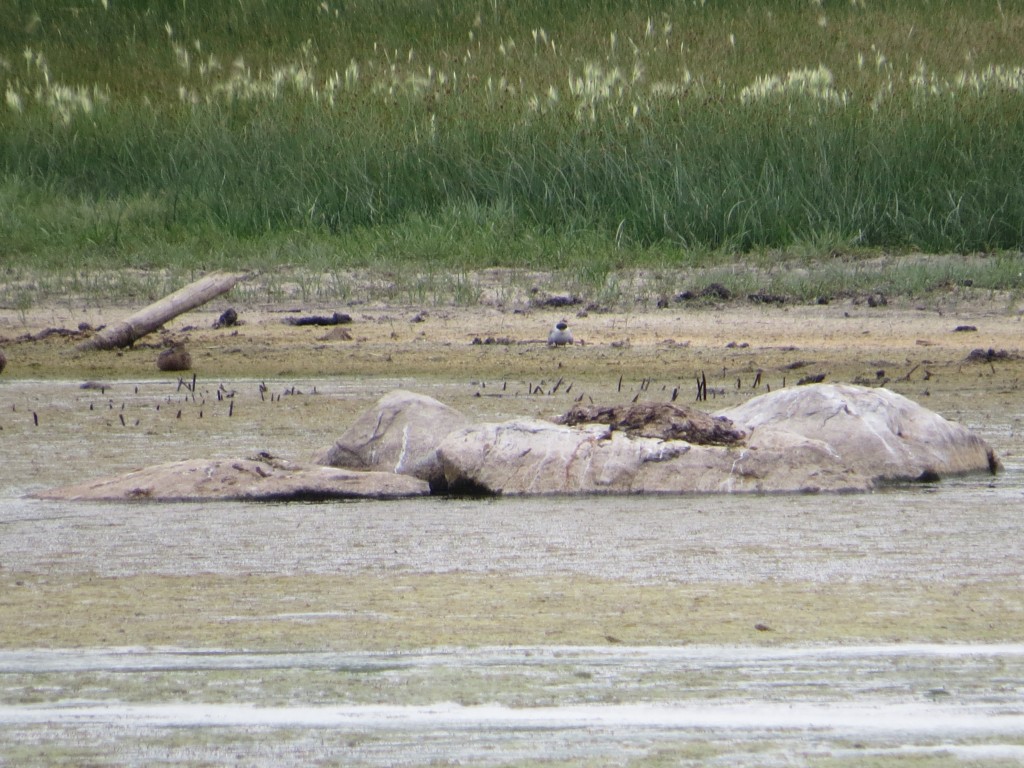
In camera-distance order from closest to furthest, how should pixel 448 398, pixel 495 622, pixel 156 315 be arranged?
1. pixel 495 622
2. pixel 448 398
3. pixel 156 315

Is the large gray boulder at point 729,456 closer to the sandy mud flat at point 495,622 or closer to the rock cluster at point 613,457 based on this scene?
the rock cluster at point 613,457

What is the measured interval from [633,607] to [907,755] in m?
1.16

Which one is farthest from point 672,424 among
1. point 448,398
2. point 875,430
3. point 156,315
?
point 156,315

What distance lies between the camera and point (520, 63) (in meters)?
17.0

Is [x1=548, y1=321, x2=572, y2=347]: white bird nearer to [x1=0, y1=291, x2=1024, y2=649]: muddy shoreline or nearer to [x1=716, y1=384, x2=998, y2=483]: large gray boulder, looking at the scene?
[x1=0, y1=291, x2=1024, y2=649]: muddy shoreline

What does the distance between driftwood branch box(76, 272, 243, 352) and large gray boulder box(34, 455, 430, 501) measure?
4.01m

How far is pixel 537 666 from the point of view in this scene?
3.49 metres

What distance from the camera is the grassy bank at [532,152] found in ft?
40.7

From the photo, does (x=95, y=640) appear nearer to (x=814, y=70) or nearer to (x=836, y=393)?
(x=836, y=393)

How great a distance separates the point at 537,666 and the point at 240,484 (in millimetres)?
2321

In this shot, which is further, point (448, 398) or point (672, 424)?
point (448, 398)

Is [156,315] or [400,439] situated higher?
[156,315]

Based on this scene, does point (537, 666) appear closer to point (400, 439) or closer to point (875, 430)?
point (400, 439)

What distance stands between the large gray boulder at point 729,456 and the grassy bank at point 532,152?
5.44 m
